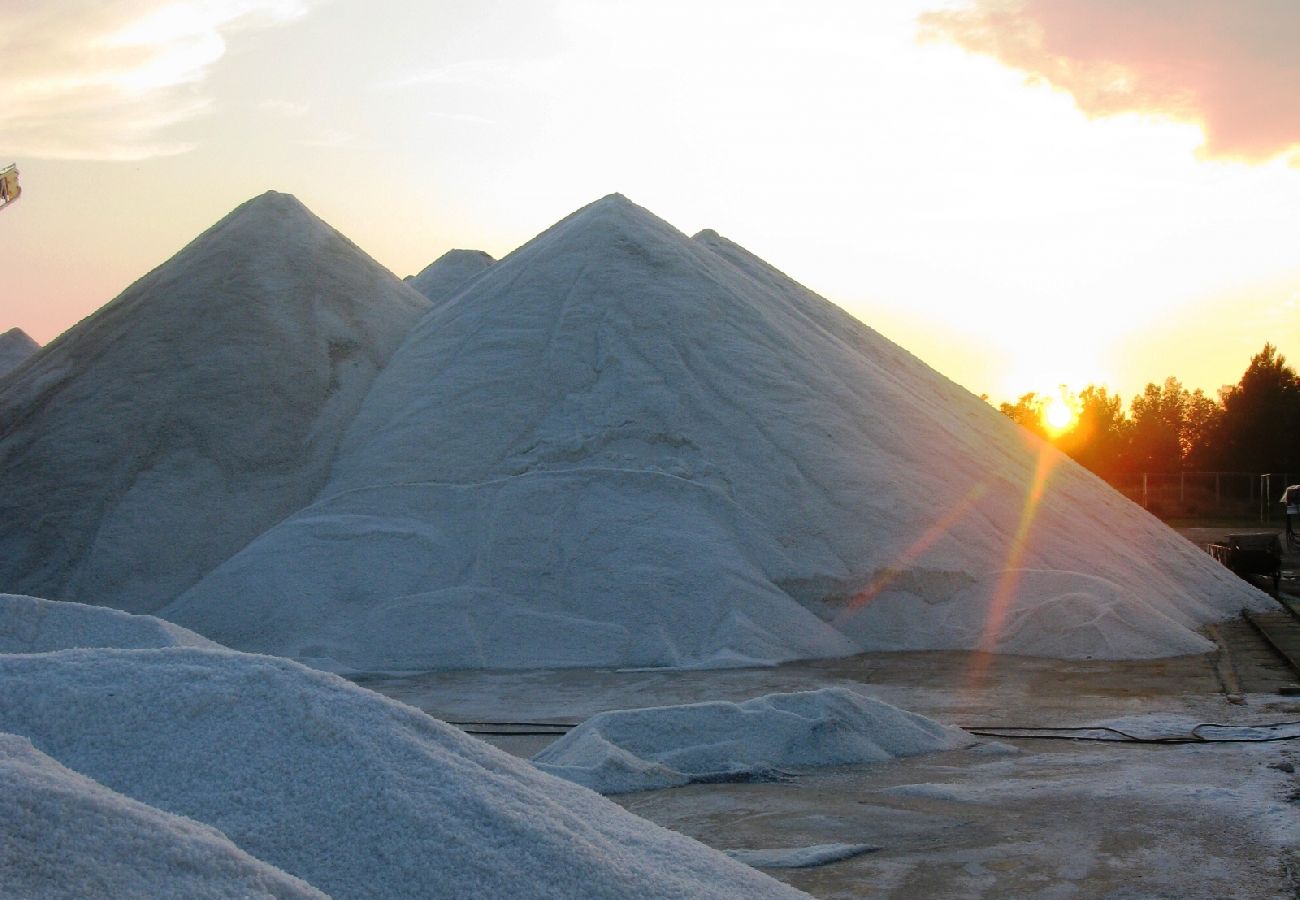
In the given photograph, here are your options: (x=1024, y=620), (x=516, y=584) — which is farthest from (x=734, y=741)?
(x=1024, y=620)

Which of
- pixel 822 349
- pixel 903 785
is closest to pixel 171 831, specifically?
pixel 903 785

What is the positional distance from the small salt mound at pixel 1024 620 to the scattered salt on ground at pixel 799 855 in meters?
7.00

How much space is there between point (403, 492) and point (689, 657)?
403cm

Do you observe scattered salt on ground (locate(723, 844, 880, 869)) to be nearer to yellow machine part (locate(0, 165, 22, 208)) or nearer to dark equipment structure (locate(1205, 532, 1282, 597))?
dark equipment structure (locate(1205, 532, 1282, 597))

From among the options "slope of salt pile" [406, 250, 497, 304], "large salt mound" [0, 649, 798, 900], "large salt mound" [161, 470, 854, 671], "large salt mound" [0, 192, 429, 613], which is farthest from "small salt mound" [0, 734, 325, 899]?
"slope of salt pile" [406, 250, 497, 304]

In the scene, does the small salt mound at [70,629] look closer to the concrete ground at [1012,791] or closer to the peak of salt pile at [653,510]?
the concrete ground at [1012,791]

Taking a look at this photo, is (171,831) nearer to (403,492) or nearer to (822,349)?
(403,492)

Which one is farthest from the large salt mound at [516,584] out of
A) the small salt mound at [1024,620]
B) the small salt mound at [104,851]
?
the small salt mound at [104,851]

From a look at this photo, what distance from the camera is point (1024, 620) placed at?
1209cm

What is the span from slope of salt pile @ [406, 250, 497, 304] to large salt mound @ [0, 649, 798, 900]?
2173 centimetres

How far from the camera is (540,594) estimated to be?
12.1 metres

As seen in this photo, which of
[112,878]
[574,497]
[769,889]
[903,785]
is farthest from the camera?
[574,497]

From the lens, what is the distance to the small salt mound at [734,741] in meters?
6.48

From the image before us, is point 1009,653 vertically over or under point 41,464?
under
